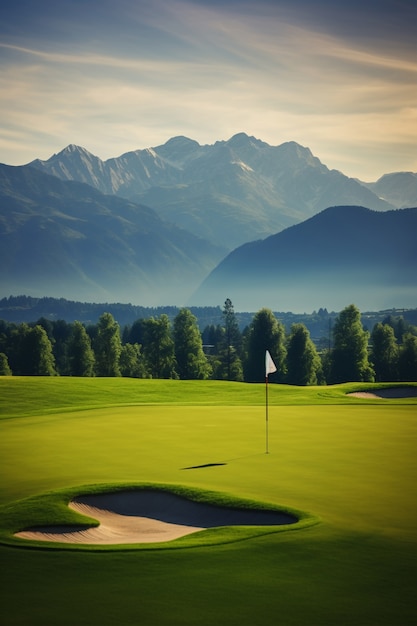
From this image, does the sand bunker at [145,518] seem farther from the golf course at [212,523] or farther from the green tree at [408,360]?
the green tree at [408,360]

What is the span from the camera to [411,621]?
47.8ft

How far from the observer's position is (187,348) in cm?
10450

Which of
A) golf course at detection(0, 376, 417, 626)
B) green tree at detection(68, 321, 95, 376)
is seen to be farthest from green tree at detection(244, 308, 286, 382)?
golf course at detection(0, 376, 417, 626)

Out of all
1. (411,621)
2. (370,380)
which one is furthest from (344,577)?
(370,380)

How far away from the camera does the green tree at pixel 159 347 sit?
101500mm

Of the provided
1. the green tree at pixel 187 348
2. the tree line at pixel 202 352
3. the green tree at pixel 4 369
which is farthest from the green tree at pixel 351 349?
the green tree at pixel 4 369

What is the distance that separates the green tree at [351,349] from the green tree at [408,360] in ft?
34.0

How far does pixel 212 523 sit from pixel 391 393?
55115 mm

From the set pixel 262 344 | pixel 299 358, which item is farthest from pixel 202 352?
pixel 299 358

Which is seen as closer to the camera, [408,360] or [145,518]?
[145,518]

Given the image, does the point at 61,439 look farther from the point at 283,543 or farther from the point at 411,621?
the point at 411,621

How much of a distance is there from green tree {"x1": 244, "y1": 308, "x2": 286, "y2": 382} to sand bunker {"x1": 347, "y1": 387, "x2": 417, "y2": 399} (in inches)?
1226

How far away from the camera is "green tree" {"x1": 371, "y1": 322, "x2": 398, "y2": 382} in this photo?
114875mm

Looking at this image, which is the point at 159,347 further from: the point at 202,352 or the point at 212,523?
the point at 212,523
